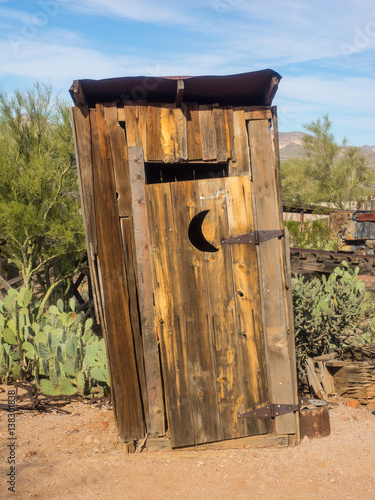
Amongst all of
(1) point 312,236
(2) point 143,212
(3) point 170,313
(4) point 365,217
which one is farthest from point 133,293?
(1) point 312,236

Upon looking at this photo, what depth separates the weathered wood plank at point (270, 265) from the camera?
3967 millimetres

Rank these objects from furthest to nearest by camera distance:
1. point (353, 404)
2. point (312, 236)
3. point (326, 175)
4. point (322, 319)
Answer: point (326, 175)
point (312, 236)
point (322, 319)
point (353, 404)

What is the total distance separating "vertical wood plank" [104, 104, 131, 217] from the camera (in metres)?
3.90

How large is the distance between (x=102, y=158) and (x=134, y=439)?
2254mm

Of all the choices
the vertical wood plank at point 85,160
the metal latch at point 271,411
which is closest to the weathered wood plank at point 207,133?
the vertical wood plank at point 85,160

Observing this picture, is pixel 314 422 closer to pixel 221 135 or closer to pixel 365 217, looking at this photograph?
pixel 221 135

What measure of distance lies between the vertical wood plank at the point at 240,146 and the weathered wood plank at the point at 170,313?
22.5 inches

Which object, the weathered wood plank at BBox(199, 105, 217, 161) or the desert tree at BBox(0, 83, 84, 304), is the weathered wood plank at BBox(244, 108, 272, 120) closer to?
the weathered wood plank at BBox(199, 105, 217, 161)

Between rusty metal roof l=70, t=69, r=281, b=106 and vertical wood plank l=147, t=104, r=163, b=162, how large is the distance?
0.38 ft

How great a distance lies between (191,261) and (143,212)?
0.53m

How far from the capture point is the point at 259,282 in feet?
13.1

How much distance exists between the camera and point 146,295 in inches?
157

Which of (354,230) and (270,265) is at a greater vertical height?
(270,265)

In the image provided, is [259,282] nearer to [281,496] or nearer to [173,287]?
[173,287]
